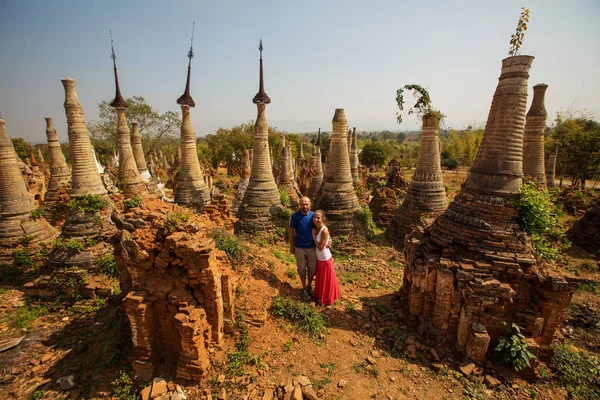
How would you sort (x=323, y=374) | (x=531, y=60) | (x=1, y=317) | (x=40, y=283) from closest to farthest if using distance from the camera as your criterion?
(x=323, y=374) < (x=531, y=60) < (x=1, y=317) < (x=40, y=283)

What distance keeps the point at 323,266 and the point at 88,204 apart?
24.0 ft

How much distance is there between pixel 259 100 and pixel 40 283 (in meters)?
8.35

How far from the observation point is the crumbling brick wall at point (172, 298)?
13.7ft

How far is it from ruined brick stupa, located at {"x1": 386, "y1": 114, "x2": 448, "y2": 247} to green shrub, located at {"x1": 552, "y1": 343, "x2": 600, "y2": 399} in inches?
216

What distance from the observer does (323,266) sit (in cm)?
585

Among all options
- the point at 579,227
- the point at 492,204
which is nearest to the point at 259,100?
the point at 492,204

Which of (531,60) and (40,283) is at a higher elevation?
(531,60)

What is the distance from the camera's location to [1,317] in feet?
21.9

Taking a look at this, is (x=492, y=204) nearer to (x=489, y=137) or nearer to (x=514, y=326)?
(x=489, y=137)

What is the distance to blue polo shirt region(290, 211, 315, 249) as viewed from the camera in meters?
5.84

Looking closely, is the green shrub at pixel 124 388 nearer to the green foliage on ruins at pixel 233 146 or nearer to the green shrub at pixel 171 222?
the green shrub at pixel 171 222


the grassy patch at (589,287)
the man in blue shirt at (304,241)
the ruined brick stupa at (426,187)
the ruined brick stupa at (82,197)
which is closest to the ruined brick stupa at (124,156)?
the ruined brick stupa at (82,197)

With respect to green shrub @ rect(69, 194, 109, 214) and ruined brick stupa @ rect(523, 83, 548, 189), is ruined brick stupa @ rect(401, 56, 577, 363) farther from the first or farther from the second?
green shrub @ rect(69, 194, 109, 214)

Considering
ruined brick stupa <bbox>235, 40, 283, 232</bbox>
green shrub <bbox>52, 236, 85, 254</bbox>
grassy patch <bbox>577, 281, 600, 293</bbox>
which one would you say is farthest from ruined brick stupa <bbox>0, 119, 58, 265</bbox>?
grassy patch <bbox>577, 281, 600, 293</bbox>
